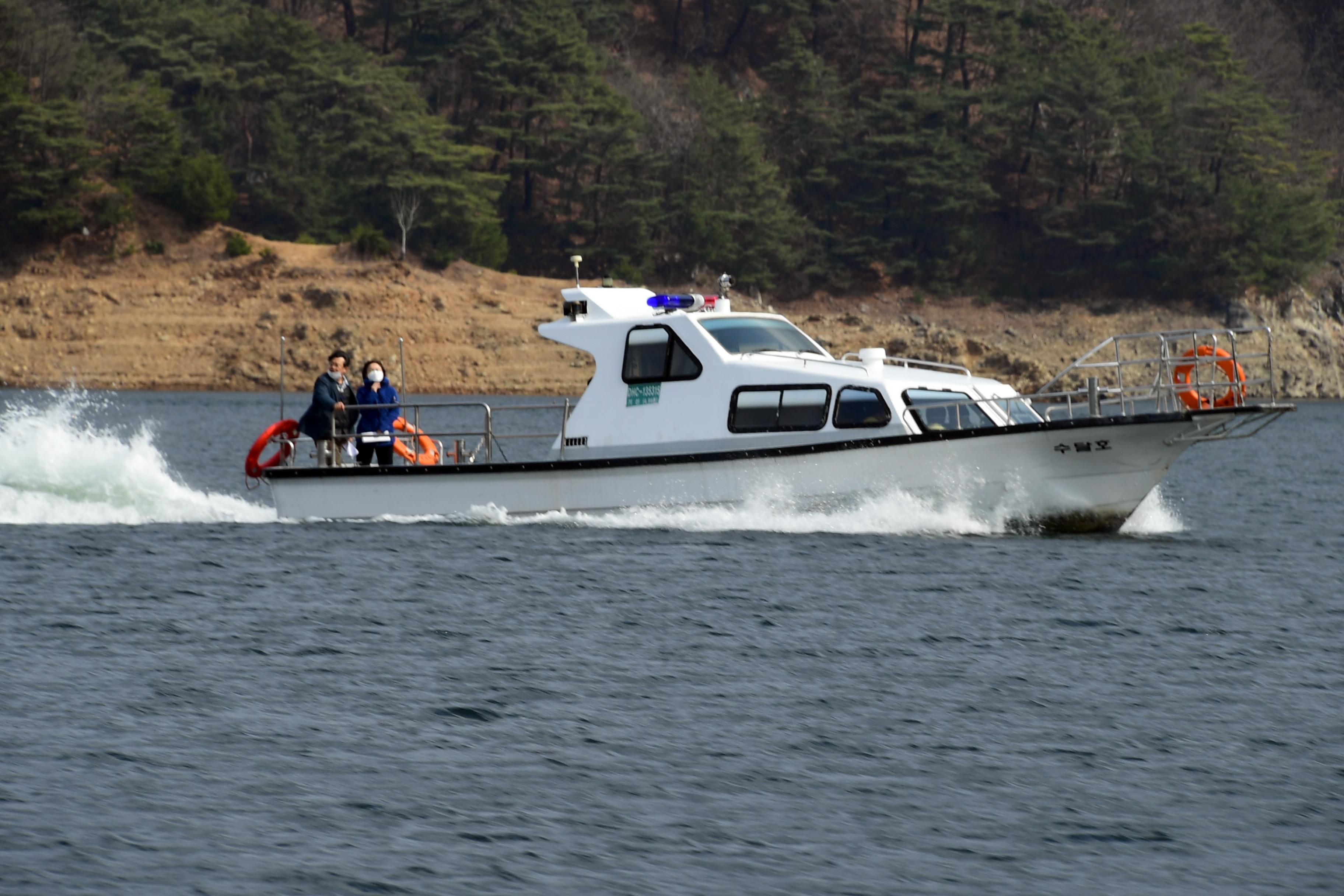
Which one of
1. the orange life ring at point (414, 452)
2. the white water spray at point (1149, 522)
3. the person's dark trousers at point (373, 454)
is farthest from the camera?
the orange life ring at point (414, 452)

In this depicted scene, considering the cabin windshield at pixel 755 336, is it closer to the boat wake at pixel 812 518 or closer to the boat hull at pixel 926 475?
the boat hull at pixel 926 475

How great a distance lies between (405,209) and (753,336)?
59.9 metres

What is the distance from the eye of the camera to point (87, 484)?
987 inches

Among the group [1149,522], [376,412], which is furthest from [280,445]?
[1149,522]

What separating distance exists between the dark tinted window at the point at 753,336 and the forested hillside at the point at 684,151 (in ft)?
185

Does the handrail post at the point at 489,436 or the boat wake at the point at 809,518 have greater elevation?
the handrail post at the point at 489,436

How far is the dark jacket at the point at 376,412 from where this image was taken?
22.0 m

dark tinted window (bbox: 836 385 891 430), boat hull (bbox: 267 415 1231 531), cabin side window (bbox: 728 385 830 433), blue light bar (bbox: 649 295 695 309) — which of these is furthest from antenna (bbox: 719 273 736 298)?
boat hull (bbox: 267 415 1231 531)

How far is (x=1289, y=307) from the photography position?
83438 millimetres

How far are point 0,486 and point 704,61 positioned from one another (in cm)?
8686

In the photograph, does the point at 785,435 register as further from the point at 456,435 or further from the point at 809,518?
the point at 456,435

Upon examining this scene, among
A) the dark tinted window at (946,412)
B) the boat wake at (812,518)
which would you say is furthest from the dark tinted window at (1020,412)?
the boat wake at (812,518)

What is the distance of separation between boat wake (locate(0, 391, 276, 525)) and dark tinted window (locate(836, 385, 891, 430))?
29.1 ft

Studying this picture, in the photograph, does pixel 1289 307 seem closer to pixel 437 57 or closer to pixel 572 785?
pixel 437 57
